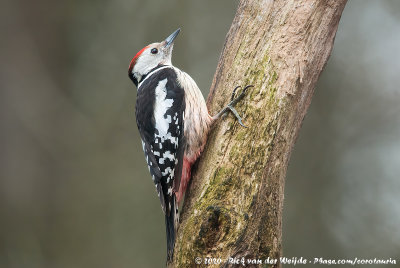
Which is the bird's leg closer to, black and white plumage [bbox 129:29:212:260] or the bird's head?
black and white plumage [bbox 129:29:212:260]

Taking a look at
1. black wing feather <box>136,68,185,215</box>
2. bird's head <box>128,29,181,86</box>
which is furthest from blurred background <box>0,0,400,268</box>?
black wing feather <box>136,68,185,215</box>

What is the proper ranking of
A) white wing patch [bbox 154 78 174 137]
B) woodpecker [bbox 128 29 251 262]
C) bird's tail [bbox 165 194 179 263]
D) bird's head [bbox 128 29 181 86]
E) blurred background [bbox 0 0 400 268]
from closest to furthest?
bird's tail [bbox 165 194 179 263], woodpecker [bbox 128 29 251 262], white wing patch [bbox 154 78 174 137], bird's head [bbox 128 29 181 86], blurred background [bbox 0 0 400 268]

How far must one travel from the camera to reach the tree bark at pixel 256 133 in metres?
2.54

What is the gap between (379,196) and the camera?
5840 millimetres

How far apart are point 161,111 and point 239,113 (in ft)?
2.61

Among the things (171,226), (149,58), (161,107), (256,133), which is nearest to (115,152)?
(149,58)

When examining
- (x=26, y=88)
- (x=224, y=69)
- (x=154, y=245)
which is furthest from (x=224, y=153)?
(x=26, y=88)

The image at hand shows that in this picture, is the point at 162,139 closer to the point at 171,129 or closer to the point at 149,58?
the point at 171,129

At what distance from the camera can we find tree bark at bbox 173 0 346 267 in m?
2.54

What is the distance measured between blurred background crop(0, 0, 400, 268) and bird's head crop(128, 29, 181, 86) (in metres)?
2.37

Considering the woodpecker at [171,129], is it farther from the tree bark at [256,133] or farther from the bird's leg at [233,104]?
the tree bark at [256,133]

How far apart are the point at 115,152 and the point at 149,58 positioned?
2723mm

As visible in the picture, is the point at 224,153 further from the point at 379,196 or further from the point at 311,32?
the point at 379,196

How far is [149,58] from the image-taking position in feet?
13.5
